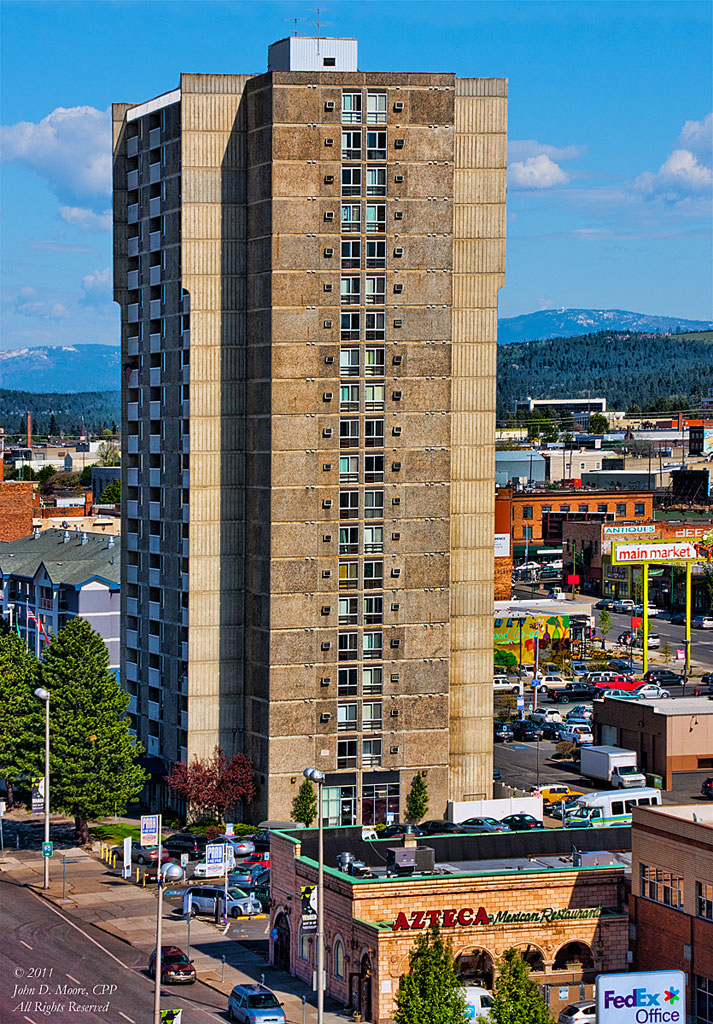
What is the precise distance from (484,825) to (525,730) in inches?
1355

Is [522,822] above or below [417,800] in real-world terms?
below

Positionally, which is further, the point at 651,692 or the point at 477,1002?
the point at 651,692

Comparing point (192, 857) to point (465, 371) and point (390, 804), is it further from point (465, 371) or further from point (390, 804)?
point (465, 371)

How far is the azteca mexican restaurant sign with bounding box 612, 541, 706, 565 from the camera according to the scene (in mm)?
150750

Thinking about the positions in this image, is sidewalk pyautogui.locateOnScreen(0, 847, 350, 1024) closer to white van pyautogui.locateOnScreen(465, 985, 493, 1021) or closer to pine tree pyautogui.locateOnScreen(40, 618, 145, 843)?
pine tree pyautogui.locateOnScreen(40, 618, 145, 843)

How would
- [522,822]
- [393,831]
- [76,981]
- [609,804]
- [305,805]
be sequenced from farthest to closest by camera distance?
1. [609,804]
2. [305,805]
3. [522,822]
4. [393,831]
5. [76,981]

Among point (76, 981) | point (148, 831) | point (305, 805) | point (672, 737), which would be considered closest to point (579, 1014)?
point (76, 981)

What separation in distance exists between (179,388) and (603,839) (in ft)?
144

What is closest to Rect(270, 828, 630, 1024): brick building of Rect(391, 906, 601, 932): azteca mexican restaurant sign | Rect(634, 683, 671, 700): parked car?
Rect(391, 906, 601, 932): azteca mexican restaurant sign

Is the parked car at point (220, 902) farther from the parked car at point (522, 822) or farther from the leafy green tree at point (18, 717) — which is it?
the parked car at point (522, 822)

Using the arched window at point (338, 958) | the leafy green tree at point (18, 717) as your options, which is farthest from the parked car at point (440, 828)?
the arched window at point (338, 958)

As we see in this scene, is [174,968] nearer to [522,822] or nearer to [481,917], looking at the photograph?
[481,917]

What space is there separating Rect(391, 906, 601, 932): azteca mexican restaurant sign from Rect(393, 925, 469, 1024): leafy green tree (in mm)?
3201

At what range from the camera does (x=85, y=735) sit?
93.4 metres
